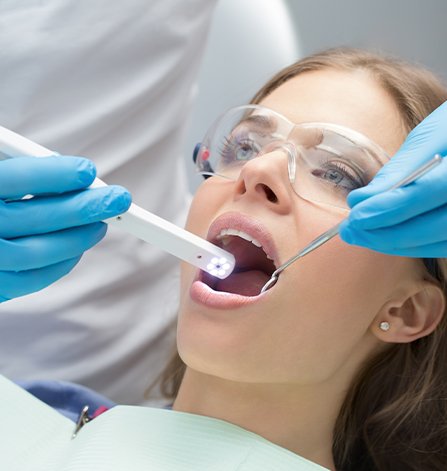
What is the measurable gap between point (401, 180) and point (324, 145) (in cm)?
28

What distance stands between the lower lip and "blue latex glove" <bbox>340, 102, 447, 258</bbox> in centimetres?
22

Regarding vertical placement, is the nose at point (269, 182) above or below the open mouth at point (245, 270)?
above

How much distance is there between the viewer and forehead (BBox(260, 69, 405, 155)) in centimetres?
140

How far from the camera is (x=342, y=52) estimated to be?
162 cm

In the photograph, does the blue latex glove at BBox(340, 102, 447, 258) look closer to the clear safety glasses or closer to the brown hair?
the clear safety glasses

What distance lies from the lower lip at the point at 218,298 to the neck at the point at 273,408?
7.0 inches

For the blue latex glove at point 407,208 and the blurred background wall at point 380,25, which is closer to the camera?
the blue latex glove at point 407,208

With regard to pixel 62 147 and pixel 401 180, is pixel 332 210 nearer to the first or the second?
pixel 401 180

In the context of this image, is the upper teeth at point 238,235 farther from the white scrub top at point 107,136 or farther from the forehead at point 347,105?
the white scrub top at point 107,136

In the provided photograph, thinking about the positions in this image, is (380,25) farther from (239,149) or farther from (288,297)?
(288,297)

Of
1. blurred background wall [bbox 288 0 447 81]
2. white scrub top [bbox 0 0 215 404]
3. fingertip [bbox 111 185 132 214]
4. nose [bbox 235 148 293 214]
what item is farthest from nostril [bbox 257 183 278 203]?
blurred background wall [bbox 288 0 447 81]

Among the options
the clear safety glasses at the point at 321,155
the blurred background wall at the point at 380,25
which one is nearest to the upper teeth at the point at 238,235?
the clear safety glasses at the point at 321,155

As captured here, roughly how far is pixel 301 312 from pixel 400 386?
0.38m

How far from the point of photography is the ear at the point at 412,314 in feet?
4.66
